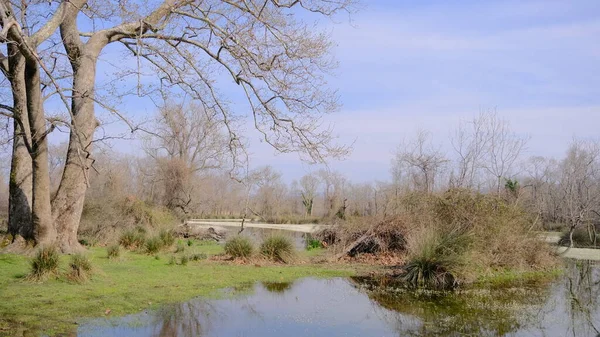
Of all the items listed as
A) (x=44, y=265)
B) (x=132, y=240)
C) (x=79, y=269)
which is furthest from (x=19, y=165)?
(x=79, y=269)

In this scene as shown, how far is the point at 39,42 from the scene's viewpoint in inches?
440

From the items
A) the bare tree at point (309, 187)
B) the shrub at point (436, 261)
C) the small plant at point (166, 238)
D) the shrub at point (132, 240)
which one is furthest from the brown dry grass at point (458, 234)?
the bare tree at point (309, 187)

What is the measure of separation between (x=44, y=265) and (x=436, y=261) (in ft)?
26.3

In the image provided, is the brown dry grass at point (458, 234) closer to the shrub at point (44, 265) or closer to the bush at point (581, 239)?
the shrub at point (44, 265)

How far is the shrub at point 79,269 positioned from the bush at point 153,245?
5058 millimetres

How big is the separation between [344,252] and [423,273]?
488 centimetres

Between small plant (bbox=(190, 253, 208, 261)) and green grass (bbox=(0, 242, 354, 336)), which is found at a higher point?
small plant (bbox=(190, 253, 208, 261))

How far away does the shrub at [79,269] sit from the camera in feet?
31.4

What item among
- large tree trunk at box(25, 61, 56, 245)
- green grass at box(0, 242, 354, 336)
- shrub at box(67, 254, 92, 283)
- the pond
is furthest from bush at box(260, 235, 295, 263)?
shrub at box(67, 254, 92, 283)

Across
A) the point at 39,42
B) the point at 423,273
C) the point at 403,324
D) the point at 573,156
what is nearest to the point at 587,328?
the point at 403,324

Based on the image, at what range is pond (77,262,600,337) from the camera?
748cm

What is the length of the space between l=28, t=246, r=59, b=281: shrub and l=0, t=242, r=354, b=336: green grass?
16 cm

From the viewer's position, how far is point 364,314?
28.9ft

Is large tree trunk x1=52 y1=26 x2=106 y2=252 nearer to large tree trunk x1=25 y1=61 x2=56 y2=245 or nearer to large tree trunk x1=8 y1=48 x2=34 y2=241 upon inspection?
large tree trunk x1=25 y1=61 x2=56 y2=245
